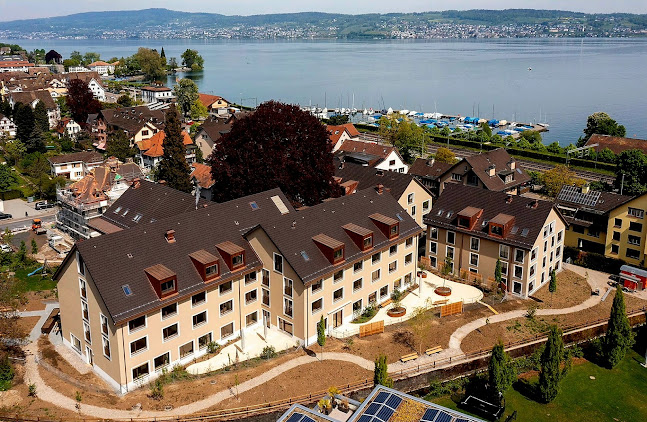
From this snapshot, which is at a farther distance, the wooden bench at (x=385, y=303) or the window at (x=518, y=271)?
the window at (x=518, y=271)

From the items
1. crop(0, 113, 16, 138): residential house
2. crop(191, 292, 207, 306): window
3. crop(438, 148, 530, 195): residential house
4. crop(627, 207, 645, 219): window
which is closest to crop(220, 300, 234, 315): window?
crop(191, 292, 207, 306): window

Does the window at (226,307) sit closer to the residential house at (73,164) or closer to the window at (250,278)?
the window at (250,278)

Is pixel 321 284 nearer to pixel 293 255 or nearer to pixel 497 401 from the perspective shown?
pixel 293 255

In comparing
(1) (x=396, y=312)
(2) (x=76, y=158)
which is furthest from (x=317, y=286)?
(2) (x=76, y=158)

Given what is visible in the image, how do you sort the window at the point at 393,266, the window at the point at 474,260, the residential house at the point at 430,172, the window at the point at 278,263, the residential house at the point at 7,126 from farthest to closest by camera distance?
1. the residential house at the point at 7,126
2. the residential house at the point at 430,172
3. the window at the point at 474,260
4. the window at the point at 393,266
5. the window at the point at 278,263

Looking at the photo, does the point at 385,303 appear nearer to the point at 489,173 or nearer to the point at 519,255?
the point at 519,255

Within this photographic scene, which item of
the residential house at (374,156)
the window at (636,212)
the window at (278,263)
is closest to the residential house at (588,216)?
the window at (636,212)

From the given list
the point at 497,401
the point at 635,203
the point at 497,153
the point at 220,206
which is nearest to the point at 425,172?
the point at 497,153
